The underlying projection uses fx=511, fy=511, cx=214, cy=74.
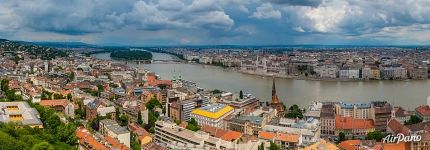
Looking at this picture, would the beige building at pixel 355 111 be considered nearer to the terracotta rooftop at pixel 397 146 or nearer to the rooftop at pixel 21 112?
the terracotta rooftop at pixel 397 146

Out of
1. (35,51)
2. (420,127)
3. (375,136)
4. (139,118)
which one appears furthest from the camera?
(35,51)

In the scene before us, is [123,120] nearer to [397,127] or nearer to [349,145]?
[349,145]

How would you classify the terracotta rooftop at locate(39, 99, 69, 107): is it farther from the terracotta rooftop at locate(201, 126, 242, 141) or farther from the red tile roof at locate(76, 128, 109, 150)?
the terracotta rooftop at locate(201, 126, 242, 141)

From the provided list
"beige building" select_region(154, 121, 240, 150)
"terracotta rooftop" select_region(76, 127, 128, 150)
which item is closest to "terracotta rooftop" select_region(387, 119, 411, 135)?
"beige building" select_region(154, 121, 240, 150)

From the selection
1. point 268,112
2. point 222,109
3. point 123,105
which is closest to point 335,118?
point 268,112

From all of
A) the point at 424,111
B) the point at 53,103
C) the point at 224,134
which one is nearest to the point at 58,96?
the point at 53,103

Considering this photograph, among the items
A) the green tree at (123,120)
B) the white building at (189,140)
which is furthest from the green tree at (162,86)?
the white building at (189,140)
